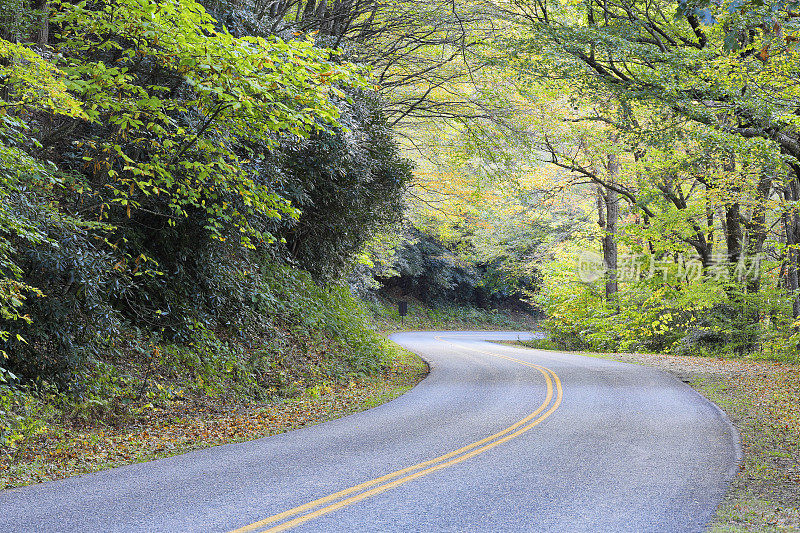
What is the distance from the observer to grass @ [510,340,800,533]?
5.54 m

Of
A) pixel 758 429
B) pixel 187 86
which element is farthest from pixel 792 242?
pixel 187 86

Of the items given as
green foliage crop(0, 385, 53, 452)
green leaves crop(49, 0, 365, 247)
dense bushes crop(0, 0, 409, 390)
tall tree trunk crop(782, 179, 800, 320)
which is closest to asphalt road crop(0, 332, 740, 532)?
green foliage crop(0, 385, 53, 452)

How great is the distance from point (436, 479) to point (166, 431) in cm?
439

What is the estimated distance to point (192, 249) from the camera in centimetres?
1104

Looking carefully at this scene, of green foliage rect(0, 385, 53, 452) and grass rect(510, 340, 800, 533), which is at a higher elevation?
green foliage rect(0, 385, 53, 452)

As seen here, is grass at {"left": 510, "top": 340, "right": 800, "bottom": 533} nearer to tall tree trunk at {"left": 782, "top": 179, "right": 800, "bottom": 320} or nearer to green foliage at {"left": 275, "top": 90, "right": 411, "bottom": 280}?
tall tree trunk at {"left": 782, "top": 179, "right": 800, "bottom": 320}

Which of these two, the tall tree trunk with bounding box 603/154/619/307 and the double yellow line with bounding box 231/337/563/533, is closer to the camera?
the double yellow line with bounding box 231/337/563/533

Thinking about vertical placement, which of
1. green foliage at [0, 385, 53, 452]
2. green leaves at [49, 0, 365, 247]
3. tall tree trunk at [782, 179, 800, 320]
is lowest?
green foliage at [0, 385, 53, 452]

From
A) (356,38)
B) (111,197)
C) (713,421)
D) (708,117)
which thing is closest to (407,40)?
(356,38)

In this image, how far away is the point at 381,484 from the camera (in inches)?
247

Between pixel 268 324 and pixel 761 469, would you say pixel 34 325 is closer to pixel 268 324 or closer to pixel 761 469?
pixel 268 324

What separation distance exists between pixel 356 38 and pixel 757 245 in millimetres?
15388

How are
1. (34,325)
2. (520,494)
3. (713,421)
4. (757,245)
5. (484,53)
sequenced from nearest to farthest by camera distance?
(520,494) → (34,325) → (713,421) → (484,53) → (757,245)

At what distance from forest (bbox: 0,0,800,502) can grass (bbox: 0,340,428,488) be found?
9.9 inches
